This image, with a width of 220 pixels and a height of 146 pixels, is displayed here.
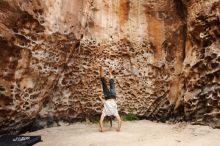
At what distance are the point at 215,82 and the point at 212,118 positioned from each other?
67 cm

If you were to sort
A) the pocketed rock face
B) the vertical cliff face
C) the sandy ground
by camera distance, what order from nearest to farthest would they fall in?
the sandy ground
the vertical cliff face
the pocketed rock face

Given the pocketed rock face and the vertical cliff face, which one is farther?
the pocketed rock face

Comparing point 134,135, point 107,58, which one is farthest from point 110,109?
point 107,58

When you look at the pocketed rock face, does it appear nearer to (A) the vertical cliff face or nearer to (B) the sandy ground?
(A) the vertical cliff face

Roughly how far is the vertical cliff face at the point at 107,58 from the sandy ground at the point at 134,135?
1.29 ft

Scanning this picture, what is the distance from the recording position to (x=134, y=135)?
20.9 feet

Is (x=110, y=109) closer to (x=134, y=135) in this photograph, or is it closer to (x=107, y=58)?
(x=134, y=135)

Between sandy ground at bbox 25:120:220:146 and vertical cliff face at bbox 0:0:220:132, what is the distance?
394 mm

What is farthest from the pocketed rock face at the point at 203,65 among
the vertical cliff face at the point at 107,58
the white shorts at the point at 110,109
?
the white shorts at the point at 110,109

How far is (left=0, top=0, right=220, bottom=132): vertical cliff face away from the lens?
654 centimetres

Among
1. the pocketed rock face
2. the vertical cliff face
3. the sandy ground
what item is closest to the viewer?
the sandy ground

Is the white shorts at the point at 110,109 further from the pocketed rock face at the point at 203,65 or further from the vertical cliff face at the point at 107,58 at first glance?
the pocketed rock face at the point at 203,65

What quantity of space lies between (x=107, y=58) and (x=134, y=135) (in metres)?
2.17

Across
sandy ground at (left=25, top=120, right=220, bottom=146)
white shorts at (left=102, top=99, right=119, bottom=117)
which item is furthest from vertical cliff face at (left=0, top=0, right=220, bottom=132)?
white shorts at (left=102, top=99, right=119, bottom=117)
